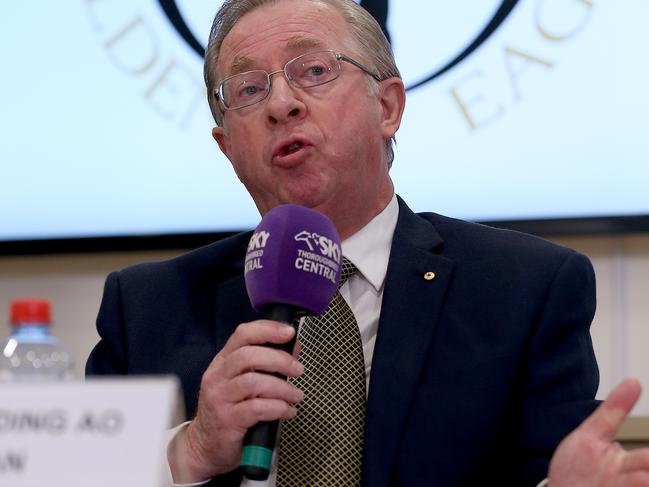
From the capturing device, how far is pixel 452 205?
281 cm

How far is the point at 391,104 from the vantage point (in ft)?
7.32

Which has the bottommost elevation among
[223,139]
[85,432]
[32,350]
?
[85,432]

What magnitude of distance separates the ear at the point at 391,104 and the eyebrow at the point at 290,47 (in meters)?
0.21

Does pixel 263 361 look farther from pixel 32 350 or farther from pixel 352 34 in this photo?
pixel 352 34

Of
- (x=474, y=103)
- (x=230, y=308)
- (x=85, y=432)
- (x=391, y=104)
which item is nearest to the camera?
(x=85, y=432)

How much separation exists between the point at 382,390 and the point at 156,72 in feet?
5.33

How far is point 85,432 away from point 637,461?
2.27 ft

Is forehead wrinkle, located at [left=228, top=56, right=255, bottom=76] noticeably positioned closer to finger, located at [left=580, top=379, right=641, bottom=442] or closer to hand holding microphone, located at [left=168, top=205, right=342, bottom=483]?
hand holding microphone, located at [left=168, top=205, right=342, bottom=483]

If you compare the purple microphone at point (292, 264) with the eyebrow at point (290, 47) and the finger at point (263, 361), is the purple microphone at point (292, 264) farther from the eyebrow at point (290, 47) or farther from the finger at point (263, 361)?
the eyebrow at point (290, 47)

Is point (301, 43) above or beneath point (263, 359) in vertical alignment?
above

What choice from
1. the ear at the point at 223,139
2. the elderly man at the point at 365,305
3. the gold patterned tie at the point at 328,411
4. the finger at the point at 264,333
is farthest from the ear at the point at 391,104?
the finger at the point at 264,333

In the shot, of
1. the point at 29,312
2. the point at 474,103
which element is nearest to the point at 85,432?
the point at 29,312

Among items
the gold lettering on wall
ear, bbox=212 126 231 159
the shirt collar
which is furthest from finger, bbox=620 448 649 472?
the gold lettering on wall

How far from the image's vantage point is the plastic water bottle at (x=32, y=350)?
108 cm
